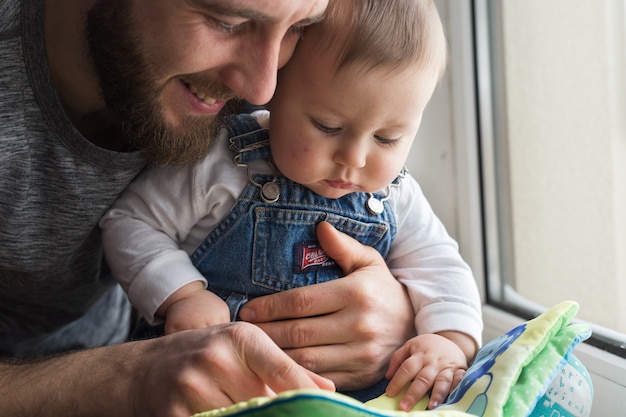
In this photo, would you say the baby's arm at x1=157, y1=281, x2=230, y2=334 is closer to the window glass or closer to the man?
the man

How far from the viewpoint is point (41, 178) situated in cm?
116

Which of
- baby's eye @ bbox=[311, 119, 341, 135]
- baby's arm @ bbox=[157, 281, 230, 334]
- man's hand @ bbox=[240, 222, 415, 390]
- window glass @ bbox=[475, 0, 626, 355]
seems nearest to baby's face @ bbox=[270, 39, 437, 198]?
baby's eye @ bbox=[311, 119, 341, 135]

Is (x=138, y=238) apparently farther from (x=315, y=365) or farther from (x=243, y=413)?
(x=243, y=413)

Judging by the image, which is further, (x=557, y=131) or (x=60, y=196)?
(x=557, y=131)

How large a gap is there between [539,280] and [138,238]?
883 mm

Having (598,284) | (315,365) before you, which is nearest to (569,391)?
(315,365)

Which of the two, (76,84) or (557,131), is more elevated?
(76,84)

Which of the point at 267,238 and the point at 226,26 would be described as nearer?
the point at 226,26

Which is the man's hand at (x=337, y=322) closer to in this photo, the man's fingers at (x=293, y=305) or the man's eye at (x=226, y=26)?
the man's fingers at (x=293, y=305)

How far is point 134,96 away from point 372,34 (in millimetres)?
375

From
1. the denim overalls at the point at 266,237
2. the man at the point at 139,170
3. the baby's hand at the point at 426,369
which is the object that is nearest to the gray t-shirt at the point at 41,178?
the man at the point at 139,170

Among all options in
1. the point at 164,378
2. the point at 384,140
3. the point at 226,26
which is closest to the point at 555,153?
the point at 384,140

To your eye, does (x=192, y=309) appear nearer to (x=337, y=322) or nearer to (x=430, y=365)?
(x=337, y=322)

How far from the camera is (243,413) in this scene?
2.17 feet
